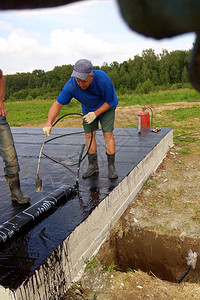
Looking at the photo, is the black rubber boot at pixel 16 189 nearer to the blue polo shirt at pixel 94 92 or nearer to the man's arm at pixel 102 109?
the blue polo shirt at pixel 94 92

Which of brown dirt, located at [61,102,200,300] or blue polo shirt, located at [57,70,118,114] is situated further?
blue polo shirt, located at [57,70,118,114]

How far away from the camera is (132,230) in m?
3.30

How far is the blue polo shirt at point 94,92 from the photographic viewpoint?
2.96m

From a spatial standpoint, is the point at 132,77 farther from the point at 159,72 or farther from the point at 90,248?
the point at 90,248

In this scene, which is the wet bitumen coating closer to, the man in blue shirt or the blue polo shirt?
the man in blue shirt

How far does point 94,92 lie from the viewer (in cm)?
304

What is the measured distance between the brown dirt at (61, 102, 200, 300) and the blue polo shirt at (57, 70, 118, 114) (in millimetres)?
1493

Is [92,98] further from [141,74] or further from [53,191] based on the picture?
[141,74]

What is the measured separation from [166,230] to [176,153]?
10.4 feet

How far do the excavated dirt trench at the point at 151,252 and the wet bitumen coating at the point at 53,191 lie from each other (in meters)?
0.62

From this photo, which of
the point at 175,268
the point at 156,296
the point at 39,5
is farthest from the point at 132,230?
the point at 39,5

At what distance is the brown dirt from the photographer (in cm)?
238

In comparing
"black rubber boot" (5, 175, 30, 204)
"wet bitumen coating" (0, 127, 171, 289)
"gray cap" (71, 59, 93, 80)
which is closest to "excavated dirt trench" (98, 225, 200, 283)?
"wet bitumen coating" (0, 127, 171, 289)

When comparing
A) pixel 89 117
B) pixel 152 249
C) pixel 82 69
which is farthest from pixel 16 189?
pixel 152 249
